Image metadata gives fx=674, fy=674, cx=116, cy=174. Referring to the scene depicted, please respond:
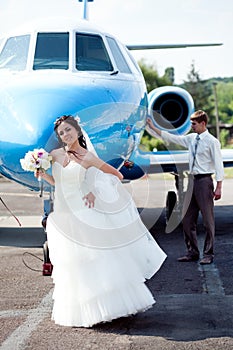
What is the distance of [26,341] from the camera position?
546cm

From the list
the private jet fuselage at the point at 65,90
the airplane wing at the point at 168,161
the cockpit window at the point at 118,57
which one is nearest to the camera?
the private jet fuselage at the point at 65,90

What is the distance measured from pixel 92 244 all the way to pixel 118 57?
14.9 ft

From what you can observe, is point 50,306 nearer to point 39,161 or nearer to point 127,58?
point 39,161

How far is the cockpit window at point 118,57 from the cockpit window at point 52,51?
31.5 inches

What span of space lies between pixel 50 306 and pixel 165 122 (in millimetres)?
10152

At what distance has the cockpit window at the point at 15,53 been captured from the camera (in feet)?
29.9

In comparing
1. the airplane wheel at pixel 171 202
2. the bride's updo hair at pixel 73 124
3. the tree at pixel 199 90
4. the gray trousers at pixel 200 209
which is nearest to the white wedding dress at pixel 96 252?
the bride's updo hair at pixel 73 124

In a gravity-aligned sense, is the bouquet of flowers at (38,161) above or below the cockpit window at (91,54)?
below

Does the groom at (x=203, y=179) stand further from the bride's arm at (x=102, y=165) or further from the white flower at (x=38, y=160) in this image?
the white flower at (x=38, y=160)

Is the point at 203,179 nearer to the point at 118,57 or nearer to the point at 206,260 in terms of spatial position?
the point at 206,260

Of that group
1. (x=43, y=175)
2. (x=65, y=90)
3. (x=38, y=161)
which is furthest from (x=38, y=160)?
(x=65, y=90)

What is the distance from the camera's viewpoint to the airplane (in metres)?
7.32

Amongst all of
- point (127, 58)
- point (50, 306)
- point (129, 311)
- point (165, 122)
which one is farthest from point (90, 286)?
point (165, 122)

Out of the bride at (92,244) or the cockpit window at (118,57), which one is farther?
the cockpit window at (118,57)
